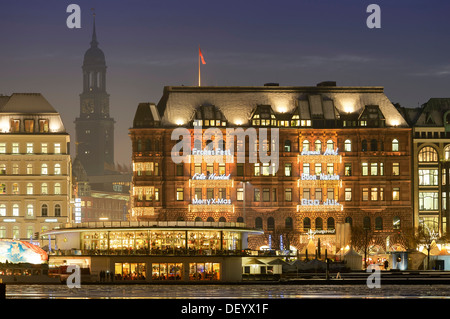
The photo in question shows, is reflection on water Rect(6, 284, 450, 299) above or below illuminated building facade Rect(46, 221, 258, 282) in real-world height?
below

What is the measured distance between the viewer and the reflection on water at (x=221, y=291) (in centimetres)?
11988

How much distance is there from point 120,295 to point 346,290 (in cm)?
2403

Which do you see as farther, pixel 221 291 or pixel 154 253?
pixel 154 253

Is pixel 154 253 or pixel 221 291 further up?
pixel 154 253

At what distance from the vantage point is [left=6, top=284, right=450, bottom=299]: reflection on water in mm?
119875

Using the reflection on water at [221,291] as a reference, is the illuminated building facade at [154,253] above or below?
above

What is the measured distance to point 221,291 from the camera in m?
132

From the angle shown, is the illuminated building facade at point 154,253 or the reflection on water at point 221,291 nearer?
the reflection on water at point 221,291

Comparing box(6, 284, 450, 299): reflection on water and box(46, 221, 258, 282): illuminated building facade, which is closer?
box(6, 284, 450, 299): reflection on water
